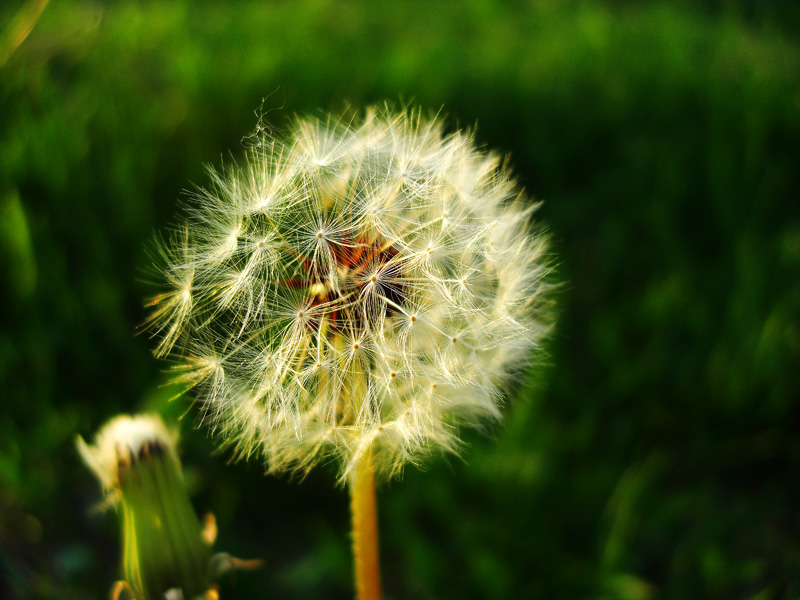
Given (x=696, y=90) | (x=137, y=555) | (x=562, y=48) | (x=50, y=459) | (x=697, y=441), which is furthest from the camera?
(x=562, y=48)

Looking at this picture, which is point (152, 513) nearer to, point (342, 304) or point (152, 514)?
point (152, 514)

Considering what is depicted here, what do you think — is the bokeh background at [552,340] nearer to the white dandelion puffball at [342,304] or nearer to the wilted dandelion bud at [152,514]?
the white dandelion puffball at [342,304]

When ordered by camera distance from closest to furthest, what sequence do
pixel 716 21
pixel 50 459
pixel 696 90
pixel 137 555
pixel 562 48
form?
pixel 137 555
pixel 50 459
pixel 696 90
pixel 562 48
pixel 716 21

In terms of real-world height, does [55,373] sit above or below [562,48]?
below

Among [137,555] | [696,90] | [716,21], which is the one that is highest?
[716,21]

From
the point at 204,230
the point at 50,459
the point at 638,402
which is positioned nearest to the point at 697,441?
the point at 638,402

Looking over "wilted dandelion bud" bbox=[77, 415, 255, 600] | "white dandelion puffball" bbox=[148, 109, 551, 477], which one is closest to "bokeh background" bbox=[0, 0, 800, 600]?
"white dandelion puffball" bbox=[148, 109, 551, 477]

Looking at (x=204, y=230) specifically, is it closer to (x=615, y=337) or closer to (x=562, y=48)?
(x=615, y=337)

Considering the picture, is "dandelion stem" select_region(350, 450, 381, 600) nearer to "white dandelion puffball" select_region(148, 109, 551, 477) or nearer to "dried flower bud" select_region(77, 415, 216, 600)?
"white dandelion puffball" select_region(148, 109, 551, 477)

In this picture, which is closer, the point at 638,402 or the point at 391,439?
the point at 391,439
